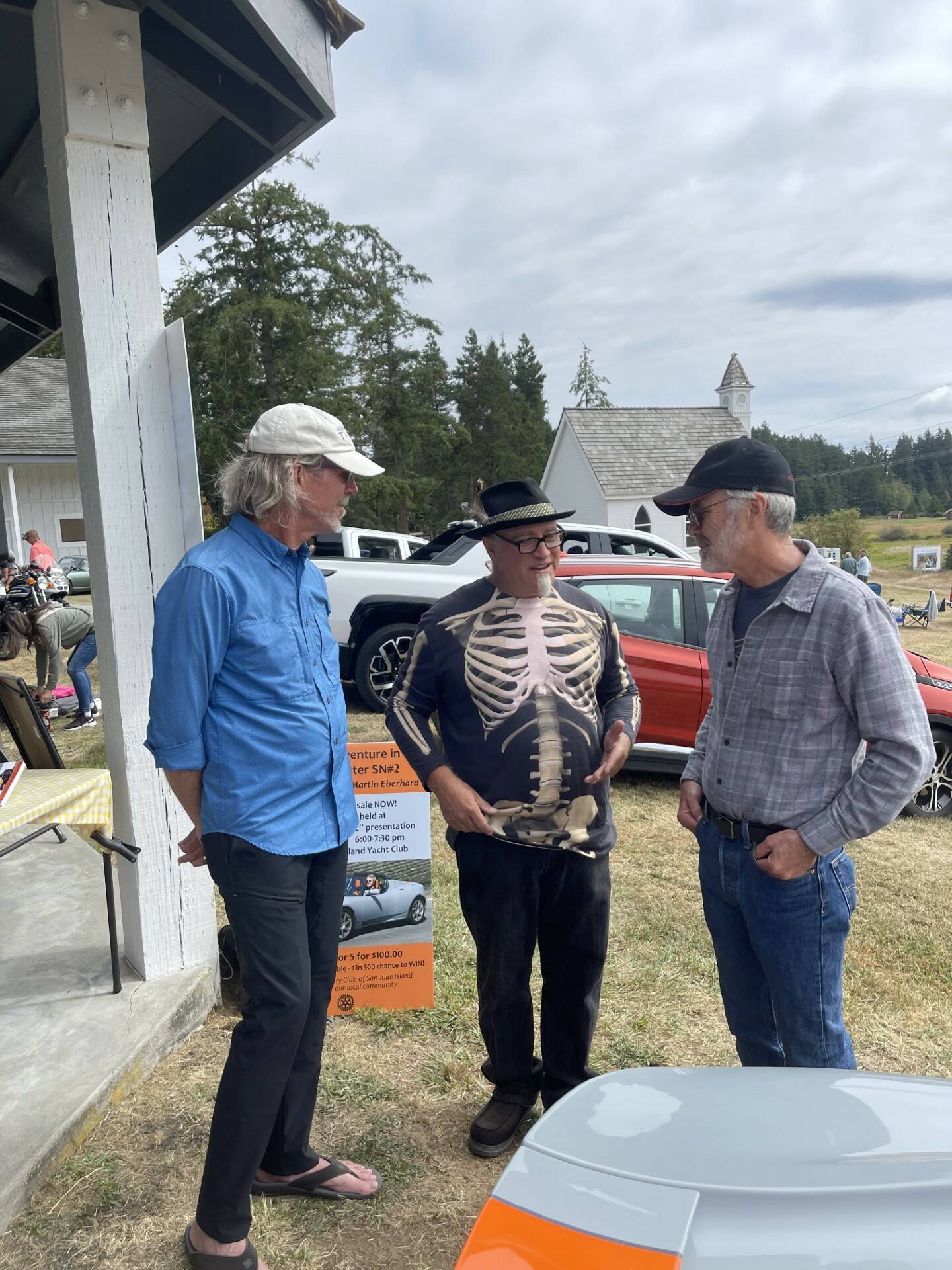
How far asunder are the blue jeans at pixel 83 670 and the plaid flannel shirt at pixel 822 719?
744cm

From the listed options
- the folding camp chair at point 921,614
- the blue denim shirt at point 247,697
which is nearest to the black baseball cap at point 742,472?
the blue denim shirt at point 247,697

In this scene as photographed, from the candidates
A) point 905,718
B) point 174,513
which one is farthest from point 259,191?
point 905,718

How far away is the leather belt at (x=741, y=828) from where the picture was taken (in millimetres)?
2201

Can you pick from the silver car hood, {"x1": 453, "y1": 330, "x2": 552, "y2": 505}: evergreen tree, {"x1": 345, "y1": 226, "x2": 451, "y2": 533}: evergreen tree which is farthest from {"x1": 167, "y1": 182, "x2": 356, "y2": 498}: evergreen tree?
the silver car hood

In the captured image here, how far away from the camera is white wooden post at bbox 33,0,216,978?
292cm

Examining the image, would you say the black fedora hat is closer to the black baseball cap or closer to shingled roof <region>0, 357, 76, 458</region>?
the black baseball cap

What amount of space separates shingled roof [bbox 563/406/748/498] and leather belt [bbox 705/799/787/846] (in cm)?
2951

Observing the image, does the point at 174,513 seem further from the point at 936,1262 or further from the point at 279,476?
the point at 936,1262

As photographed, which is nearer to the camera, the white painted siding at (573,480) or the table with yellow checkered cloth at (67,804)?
the table with yellow checkered cloth at (67,804)

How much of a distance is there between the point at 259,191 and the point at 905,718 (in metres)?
29.9

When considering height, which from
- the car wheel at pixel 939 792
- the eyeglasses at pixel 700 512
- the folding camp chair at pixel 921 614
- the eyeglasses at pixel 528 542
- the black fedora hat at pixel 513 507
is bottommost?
the car wheel at pixel 939 792

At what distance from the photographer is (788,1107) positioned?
1.41 meters

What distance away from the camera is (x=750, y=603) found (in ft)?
7.80

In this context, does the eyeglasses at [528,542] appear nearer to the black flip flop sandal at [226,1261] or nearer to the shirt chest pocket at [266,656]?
the shirt chest pocket at [266,656]
